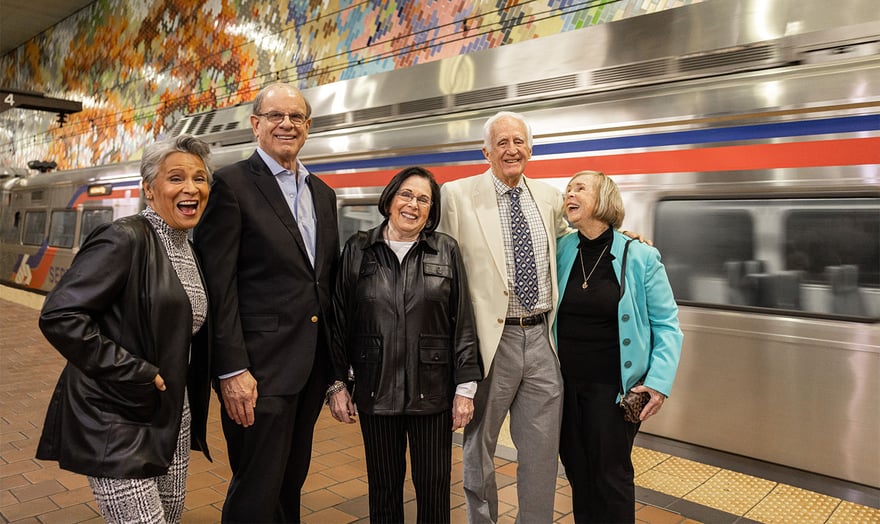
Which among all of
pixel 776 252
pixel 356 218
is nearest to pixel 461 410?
pixel 776 252

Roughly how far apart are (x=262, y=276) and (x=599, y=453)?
1354 millimetres

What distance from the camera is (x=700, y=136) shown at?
3273mm

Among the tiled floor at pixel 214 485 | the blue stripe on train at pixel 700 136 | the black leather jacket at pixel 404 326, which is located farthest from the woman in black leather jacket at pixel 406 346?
the blue stripe on train at pixel 700 136

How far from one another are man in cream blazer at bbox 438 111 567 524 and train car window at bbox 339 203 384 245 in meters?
2.54

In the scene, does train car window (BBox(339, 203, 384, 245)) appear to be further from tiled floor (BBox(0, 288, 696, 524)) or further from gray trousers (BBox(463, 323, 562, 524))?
gray trousers (BBox(463, 323, 562, 524))

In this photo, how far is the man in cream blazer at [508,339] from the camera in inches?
91.2

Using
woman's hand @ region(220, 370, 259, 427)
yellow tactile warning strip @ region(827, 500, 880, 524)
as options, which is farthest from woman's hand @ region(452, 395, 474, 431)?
yellow tactile warning strip @ region(827, 500, 880, 524)

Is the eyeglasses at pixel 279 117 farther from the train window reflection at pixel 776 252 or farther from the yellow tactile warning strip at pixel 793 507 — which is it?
the yellow tactile warning strip at pixel 793 507

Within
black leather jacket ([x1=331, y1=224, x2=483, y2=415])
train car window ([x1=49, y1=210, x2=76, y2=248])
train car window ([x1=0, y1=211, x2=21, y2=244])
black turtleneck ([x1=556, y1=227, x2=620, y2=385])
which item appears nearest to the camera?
black leather jacket ([x1=331, y1=224, x2=483, y2=415])

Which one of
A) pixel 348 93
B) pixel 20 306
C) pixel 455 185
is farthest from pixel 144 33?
pixel 455 185

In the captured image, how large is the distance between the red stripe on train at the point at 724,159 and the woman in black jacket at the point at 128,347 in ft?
8.04

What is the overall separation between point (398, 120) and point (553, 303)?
3.03 metres

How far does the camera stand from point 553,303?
2354mm

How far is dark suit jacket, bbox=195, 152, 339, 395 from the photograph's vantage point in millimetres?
2035
